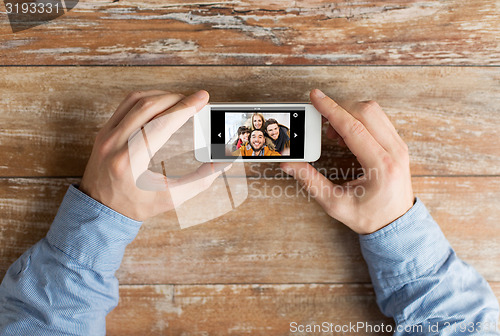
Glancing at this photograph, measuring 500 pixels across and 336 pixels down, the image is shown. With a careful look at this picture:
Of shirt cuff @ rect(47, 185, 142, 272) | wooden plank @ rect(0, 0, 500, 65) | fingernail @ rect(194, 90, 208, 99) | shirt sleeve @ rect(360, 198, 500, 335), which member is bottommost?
shirt sleeve @ rect(360, 198, 500, 335)

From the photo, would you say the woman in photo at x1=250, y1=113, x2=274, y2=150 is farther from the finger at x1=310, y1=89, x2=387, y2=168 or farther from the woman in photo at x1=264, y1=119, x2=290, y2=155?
the finger at x1=310, y1=89, x2=387, y2=168

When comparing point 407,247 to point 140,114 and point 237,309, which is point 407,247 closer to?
point 237,309

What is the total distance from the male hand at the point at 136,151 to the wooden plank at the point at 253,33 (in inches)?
5.1

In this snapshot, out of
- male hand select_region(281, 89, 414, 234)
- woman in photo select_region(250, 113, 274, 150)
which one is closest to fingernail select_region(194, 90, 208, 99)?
woman in photo select_region(250, 113, 274, 150)

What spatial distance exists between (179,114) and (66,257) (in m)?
0.35

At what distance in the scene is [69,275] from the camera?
71 cm

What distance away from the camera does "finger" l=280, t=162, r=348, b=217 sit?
740 mm

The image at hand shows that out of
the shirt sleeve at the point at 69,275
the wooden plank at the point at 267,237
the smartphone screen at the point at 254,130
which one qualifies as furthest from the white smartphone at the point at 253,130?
the shirt sleeve at the point at 69,275

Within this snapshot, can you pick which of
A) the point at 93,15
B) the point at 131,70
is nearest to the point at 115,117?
the point at 131,70

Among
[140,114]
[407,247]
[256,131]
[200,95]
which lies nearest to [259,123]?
[256,131]

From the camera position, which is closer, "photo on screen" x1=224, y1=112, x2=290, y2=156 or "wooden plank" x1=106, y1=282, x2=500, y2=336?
"photo on screen" x1=224, y1=112, x2=290, y2=156

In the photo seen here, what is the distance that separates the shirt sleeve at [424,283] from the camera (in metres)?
0.74

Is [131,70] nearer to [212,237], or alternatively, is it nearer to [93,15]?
[93,15]

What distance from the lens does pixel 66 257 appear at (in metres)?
0.71
